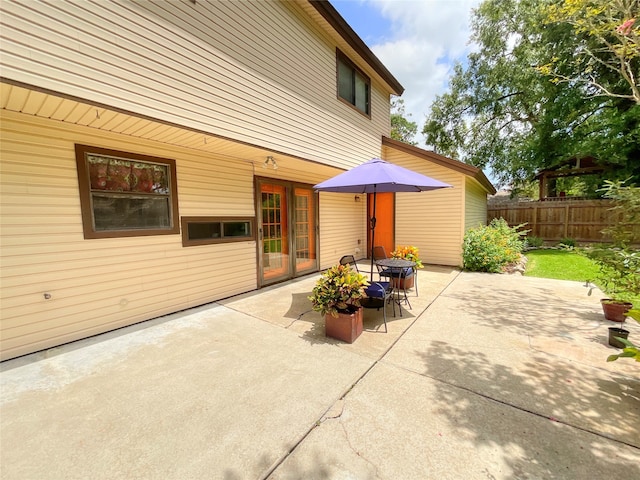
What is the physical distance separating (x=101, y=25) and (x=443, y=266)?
867cm

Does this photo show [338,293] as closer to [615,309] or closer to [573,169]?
[615,309]

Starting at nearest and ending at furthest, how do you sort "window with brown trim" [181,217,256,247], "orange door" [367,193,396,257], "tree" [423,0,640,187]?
"window with brown trim" [181,217,256,247] → "orange door" [367,193,396,257] → "tree" [423,0,640,187]

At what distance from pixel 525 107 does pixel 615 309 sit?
15502mm

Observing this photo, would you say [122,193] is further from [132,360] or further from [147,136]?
[132,360]

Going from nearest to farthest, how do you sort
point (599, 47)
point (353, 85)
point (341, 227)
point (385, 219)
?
point (353, 85) → point (341, 227) → point (385, 219) → point (599, 47)

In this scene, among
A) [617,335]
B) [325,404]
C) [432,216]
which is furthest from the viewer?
[432,216]

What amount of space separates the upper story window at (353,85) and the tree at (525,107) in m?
5.83

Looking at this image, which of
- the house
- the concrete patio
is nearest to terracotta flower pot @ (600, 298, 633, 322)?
the concrete patio

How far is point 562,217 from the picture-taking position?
39.0 feet

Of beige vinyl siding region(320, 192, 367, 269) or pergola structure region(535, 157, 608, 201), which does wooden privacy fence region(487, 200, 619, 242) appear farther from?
beige vinyl siding region(320, 192, 367, 269)

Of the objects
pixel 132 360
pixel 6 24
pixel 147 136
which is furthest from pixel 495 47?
pixel 132 360

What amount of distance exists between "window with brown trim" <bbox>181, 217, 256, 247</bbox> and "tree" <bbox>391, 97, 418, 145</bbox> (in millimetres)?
19908

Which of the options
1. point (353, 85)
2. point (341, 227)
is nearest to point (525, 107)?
point (353, 85)

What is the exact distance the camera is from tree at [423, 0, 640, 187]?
34.3ft
